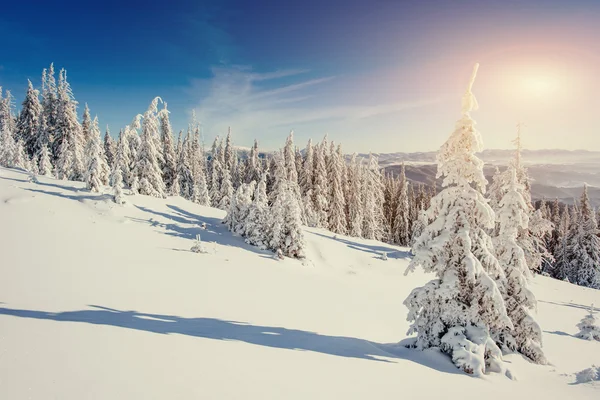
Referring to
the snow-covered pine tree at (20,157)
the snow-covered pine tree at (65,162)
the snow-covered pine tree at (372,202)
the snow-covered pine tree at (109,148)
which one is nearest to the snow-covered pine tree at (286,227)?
the snow-covered pine tree at (65,162)

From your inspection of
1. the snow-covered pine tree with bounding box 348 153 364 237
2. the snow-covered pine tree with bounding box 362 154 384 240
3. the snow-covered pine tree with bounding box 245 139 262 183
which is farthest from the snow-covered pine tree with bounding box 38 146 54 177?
the snow-covered pine tree with bounding box 362 154 384 240

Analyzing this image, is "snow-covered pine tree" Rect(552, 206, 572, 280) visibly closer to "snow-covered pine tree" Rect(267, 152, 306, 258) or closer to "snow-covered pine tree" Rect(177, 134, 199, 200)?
"snow-covered pine tree" Rect(267, 152, 306, 258)

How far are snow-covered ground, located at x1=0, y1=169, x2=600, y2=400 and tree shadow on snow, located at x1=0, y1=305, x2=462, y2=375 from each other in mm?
49

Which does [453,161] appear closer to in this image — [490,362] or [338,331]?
[490,362]

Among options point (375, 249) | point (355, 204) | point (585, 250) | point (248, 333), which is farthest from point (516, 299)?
point (585, 250)

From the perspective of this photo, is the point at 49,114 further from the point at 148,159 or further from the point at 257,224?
the point at 257,224

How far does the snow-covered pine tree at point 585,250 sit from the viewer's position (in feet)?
154

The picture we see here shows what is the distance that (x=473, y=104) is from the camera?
11188 millimetres

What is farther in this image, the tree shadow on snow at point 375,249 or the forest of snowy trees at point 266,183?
the tree shadow on snow at point 375,249

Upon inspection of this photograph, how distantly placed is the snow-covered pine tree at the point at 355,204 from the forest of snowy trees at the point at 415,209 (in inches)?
9.0

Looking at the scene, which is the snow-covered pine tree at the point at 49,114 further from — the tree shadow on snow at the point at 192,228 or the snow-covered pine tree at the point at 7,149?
the tree shadow on snow at the point at 192,228

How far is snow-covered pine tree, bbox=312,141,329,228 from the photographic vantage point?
51.5 m

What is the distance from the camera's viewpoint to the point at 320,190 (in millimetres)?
52531

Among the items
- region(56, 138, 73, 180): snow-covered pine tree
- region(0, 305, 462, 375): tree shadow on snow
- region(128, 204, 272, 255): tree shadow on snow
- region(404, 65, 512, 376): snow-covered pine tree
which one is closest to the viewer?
region(0, 305, 462, 375): tree shadow on snow
